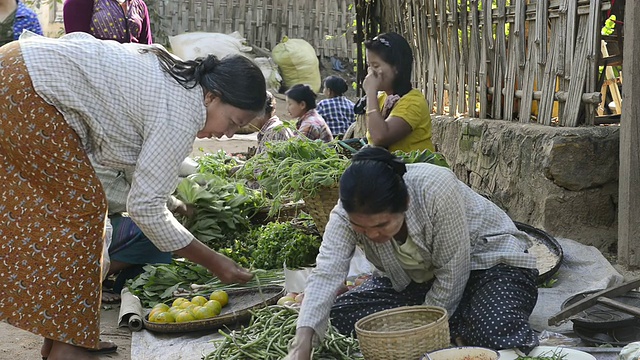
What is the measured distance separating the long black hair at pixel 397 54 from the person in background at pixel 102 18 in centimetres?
154

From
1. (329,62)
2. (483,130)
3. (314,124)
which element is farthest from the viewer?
(329,62)

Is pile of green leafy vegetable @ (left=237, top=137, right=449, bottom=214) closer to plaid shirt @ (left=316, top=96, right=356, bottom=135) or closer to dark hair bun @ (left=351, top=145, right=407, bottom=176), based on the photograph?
dark hair bun @ (left=351, top=145, right=407, bottom=176)

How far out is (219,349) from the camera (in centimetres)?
327

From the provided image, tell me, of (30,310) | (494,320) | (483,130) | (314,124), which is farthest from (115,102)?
(314,124)

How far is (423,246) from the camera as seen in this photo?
3.12 metres

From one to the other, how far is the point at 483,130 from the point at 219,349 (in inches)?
117

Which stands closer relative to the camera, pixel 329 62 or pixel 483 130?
pixel 483 130

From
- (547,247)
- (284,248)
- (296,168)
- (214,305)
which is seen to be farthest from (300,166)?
(547,247)

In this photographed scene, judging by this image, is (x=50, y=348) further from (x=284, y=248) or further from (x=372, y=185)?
(x=372, y=185)

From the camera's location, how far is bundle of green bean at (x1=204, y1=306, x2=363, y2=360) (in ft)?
10.3

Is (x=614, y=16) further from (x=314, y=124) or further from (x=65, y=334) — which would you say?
(x=65, y=334)

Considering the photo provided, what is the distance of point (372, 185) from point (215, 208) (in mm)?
2620

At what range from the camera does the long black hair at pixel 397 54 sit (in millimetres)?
4934

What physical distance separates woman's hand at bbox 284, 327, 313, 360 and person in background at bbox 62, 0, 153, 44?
9.18 feet
